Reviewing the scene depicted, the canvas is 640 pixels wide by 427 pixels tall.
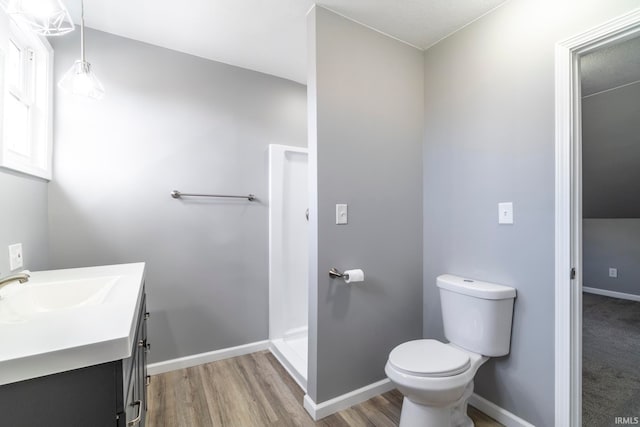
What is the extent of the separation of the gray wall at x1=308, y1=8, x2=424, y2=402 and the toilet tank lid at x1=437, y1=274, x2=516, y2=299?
0.99ft

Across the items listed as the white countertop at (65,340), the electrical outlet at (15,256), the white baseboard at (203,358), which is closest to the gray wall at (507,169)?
the white baseboard at (203,358)

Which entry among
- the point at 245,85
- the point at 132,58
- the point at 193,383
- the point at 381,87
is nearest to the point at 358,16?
the point at 381,87

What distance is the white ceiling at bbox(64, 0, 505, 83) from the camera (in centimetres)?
159

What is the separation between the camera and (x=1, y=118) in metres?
1.15

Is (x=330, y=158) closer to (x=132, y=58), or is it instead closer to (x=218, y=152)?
(x=218, y=152)

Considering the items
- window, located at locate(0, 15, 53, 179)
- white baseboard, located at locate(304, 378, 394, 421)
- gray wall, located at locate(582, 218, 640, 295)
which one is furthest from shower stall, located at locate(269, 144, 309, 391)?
gray wall, located at locate(582, 218, 640, 295)

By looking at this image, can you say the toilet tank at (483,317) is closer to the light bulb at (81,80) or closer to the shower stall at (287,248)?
the shower stall at (287,248)

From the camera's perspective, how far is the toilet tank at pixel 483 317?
1472mm

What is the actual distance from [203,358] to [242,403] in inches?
24.5

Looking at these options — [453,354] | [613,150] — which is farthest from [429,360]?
[613,150]

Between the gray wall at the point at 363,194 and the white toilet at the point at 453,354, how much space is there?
1.04 feet

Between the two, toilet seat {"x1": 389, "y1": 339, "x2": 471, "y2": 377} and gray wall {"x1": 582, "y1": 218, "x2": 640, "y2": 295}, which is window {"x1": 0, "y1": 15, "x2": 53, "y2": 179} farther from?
gray wall {"x1": 582, "y1": 218, "x2": 640, "y2": 295}

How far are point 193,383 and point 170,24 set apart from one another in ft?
7.97

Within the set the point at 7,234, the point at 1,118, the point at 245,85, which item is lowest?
the point at 7,234
